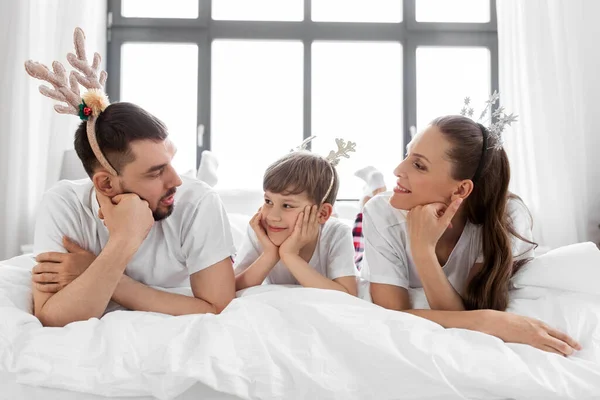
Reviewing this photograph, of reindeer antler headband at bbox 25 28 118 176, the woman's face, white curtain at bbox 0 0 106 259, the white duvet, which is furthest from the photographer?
white curtain at bbox 0 0 106 259

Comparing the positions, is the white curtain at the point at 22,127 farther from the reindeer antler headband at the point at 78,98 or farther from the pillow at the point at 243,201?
the reindeer antler headband at the point at 78,98

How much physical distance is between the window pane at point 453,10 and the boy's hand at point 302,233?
115 inches

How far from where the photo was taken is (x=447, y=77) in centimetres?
398

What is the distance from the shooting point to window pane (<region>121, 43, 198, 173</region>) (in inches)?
153

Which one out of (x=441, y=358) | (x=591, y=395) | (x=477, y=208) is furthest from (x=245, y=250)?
(x=591, y=395)

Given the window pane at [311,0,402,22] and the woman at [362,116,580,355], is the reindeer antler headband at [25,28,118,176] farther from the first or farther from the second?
the window pane at [311,0,402,22]

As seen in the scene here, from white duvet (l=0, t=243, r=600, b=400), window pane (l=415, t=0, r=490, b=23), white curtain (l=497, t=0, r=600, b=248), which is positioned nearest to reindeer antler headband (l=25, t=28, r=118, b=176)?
white duvet (l=0, t=243, r=600, b=400)

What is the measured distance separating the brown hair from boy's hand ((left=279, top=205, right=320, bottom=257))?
1.34 feet

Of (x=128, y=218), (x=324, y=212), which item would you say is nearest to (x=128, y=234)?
(x=128, y=218)

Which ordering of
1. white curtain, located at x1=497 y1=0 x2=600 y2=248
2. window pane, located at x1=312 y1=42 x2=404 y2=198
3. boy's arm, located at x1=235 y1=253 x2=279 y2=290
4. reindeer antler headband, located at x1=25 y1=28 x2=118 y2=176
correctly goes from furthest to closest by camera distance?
window pane, located at x1=312 y1=42 x2=404 y2=198 < white curtain, located at x1=497 y1=0 x2=600 y2=248 < boy's arm, located at x1=235 y1=253 x2=279 y2=290 < reindeer antler headband, located at x1=25 y1=28 x2=118 y2=176

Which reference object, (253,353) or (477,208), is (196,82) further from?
(253,353)

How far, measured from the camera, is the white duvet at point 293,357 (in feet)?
2.87

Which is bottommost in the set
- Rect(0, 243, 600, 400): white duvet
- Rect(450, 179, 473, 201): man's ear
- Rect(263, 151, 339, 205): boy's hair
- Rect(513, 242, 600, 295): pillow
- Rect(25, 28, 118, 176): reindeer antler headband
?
Rect(0, 243, 600, 400): white duvet

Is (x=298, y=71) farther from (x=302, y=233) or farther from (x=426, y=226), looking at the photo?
(x=426, y=226)
